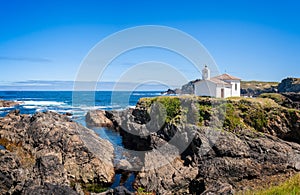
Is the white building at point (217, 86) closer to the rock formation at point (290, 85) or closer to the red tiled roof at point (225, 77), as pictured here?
the red tiled roof at point (225, 77)

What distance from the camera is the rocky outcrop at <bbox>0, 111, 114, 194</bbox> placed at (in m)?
20.9

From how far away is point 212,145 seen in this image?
29141 mm

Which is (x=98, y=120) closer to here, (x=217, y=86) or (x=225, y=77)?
(x=225, y=77)

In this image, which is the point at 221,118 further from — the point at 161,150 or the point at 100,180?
the point at 100,180

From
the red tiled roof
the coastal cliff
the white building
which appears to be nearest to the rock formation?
the red tiled roof

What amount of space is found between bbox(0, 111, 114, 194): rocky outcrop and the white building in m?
20.7

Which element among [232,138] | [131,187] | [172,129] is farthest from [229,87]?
[131,187]

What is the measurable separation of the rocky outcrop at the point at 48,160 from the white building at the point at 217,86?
20.7 m

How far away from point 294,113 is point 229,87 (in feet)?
43.3

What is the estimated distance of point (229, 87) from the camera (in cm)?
4803

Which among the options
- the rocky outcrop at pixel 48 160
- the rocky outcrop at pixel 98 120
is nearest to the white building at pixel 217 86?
the rocky outcrop at pixel 48 160

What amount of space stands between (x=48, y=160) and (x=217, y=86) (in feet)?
100.0

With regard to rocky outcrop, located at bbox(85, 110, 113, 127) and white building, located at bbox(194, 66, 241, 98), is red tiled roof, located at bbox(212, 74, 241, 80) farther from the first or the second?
rocky outcrop, located at bbox(85, 110, 113, 127)

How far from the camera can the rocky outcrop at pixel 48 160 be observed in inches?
822
